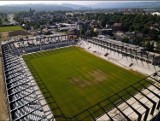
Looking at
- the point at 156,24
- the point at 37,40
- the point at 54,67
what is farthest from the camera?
the point at 156,24

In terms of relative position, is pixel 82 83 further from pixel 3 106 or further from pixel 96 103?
pixel 3 106

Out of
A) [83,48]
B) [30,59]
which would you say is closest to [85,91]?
[30,59]

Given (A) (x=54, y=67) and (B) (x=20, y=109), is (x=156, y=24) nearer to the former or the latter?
(A) (x=54, y=67)

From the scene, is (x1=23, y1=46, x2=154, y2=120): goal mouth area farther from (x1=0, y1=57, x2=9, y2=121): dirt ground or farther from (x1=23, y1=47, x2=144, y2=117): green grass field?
(x1=0, y1=57, x2=9, y2=121): dirt ground

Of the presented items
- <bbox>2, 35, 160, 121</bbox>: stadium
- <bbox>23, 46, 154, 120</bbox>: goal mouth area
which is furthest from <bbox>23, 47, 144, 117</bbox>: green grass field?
<bbox>23, 46, 154, 120</bbox>: goal mouth area

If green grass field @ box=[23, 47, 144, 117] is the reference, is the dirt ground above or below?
below

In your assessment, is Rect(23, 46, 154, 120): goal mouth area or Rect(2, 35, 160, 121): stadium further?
Rect(23, 46, 154, 120): goal mouth area

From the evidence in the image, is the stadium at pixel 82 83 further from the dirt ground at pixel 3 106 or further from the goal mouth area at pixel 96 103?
the dirt ground at pixel 3 106

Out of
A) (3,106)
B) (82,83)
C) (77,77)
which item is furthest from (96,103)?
(3,106)
